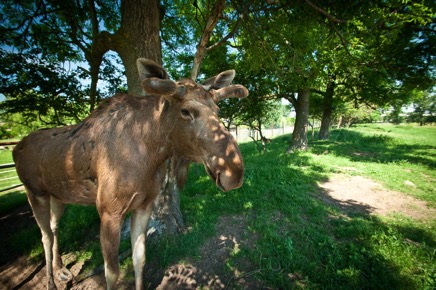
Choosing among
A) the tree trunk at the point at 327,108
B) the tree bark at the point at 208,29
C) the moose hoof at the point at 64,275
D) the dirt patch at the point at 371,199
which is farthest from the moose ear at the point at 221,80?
the tree trunk at the point at 327,108

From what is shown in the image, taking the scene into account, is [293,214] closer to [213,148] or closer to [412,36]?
[213,148]

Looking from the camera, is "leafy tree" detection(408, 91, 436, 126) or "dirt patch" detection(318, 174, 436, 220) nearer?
"dirt patch" detection(318, 174, 436, 220)

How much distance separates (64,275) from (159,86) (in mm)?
3891

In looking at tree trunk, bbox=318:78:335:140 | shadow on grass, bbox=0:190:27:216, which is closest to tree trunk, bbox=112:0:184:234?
shadow on grass, bbox=0:190:27:216

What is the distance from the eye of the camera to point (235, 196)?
5266mm

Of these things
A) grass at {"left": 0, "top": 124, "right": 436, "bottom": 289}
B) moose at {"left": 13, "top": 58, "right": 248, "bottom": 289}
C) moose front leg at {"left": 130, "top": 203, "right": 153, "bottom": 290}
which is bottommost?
grass at {"left": 0, "top": 124, "right": 436, "bottom": 289}

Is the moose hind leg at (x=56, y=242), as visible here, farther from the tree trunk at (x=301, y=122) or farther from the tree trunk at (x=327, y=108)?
the tree trunk at (x=327, y=108)

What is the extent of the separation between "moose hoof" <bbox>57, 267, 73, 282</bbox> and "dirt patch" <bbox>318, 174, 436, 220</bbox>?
6.22 m

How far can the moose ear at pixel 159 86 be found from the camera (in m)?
1.74

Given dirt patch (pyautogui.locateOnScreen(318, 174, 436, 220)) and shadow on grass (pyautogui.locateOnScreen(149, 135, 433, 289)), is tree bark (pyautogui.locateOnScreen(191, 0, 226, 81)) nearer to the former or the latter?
shadow on grass (pyautogui.locateOnScreen(149, 135, 433, 289))

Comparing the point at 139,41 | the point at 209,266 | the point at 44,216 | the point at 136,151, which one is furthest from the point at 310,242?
the point at 139,41

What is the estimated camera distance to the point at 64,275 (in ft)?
10.5

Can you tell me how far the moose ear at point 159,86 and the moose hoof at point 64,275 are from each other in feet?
12.3

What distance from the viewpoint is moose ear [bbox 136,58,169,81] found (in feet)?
6.28
